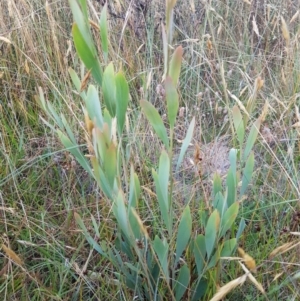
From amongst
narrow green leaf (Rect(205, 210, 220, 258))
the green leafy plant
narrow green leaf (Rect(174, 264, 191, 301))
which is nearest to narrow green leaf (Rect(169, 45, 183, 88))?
the green leafy plant

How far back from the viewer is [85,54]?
0.67 metres

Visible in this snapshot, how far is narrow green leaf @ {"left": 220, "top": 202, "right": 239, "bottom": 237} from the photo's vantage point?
734mm

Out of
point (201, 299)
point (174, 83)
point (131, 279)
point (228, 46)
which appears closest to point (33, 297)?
point (131, 279)

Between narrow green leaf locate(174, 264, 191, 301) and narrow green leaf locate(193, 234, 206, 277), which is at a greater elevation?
narrow green leaf locate(193, 234, 206, 277)

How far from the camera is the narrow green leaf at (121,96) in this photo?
26.1 inches

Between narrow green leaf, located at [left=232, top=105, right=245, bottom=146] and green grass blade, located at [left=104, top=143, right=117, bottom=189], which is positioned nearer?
green grass blade, located at [left=104, top=143, right=117, bottom=189]

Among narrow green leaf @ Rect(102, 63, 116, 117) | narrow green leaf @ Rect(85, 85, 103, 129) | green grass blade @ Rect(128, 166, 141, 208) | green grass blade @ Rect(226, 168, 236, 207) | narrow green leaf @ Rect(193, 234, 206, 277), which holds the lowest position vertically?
narrow green leaf @ Rect(193, 234, 206, 277)

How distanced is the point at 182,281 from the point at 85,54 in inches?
16.9

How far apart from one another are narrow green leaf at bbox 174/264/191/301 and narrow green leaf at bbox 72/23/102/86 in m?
0.36

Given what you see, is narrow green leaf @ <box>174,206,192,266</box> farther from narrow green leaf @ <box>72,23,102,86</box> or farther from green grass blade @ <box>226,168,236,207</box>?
narrow green leaf @ <box>72,23,102,86</box>

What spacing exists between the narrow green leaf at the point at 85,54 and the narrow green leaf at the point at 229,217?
0.29 metres

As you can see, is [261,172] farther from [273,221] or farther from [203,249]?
[203,249]

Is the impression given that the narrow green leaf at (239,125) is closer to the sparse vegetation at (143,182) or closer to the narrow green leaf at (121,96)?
the sparse vegetation at (143,182)

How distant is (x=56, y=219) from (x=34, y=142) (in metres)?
0.34
